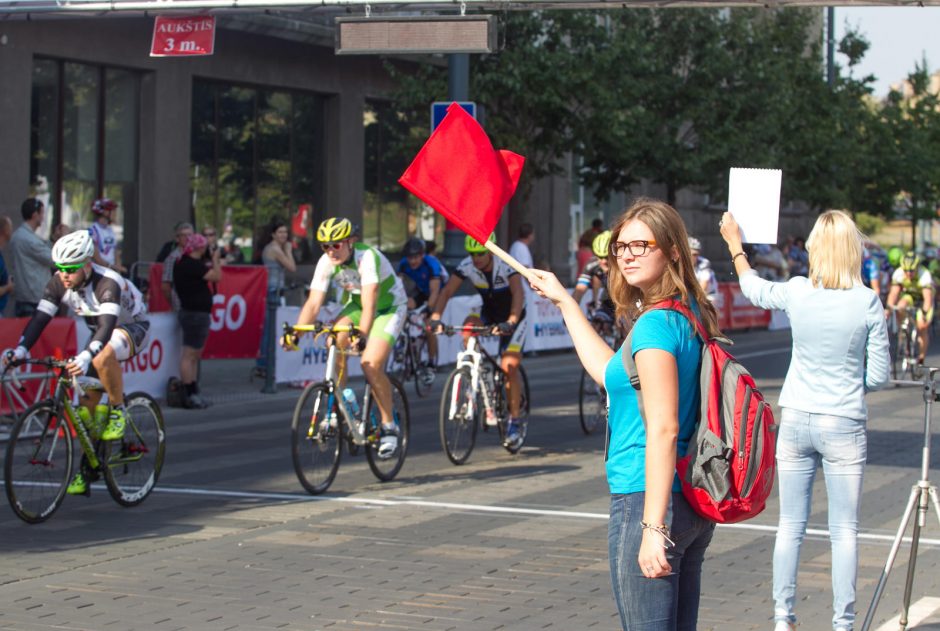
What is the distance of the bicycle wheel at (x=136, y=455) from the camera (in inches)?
379

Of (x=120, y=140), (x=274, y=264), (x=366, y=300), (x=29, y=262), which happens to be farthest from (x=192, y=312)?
(x=120, y=140)

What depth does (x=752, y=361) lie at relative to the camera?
24.0m

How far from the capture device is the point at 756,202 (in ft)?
16.7

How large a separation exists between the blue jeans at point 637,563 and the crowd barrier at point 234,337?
897 cm

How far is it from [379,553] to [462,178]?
4072 millimetres

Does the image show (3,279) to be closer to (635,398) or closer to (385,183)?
(635,398)

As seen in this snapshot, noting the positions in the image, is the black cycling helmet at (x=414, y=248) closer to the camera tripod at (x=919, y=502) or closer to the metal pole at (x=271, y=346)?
the metal pole at (x=271, y=346)

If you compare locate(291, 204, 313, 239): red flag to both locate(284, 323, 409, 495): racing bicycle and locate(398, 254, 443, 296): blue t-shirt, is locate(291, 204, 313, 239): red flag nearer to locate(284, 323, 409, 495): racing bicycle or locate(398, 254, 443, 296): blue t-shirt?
locate(398, 254, 443, 296): blue t-shirt

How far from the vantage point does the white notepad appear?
5.05 m

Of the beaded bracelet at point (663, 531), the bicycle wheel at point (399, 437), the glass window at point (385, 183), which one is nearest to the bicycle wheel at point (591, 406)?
the bicycle wheel at point (399, 437)

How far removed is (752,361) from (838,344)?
17958 millimetres

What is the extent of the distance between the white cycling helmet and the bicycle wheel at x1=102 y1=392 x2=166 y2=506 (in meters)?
1.05

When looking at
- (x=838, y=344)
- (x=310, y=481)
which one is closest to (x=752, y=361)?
(x=310, y=481)

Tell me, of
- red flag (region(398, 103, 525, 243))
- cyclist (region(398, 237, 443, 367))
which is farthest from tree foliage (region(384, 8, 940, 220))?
red flag (region(398, 103, 525, 243))
